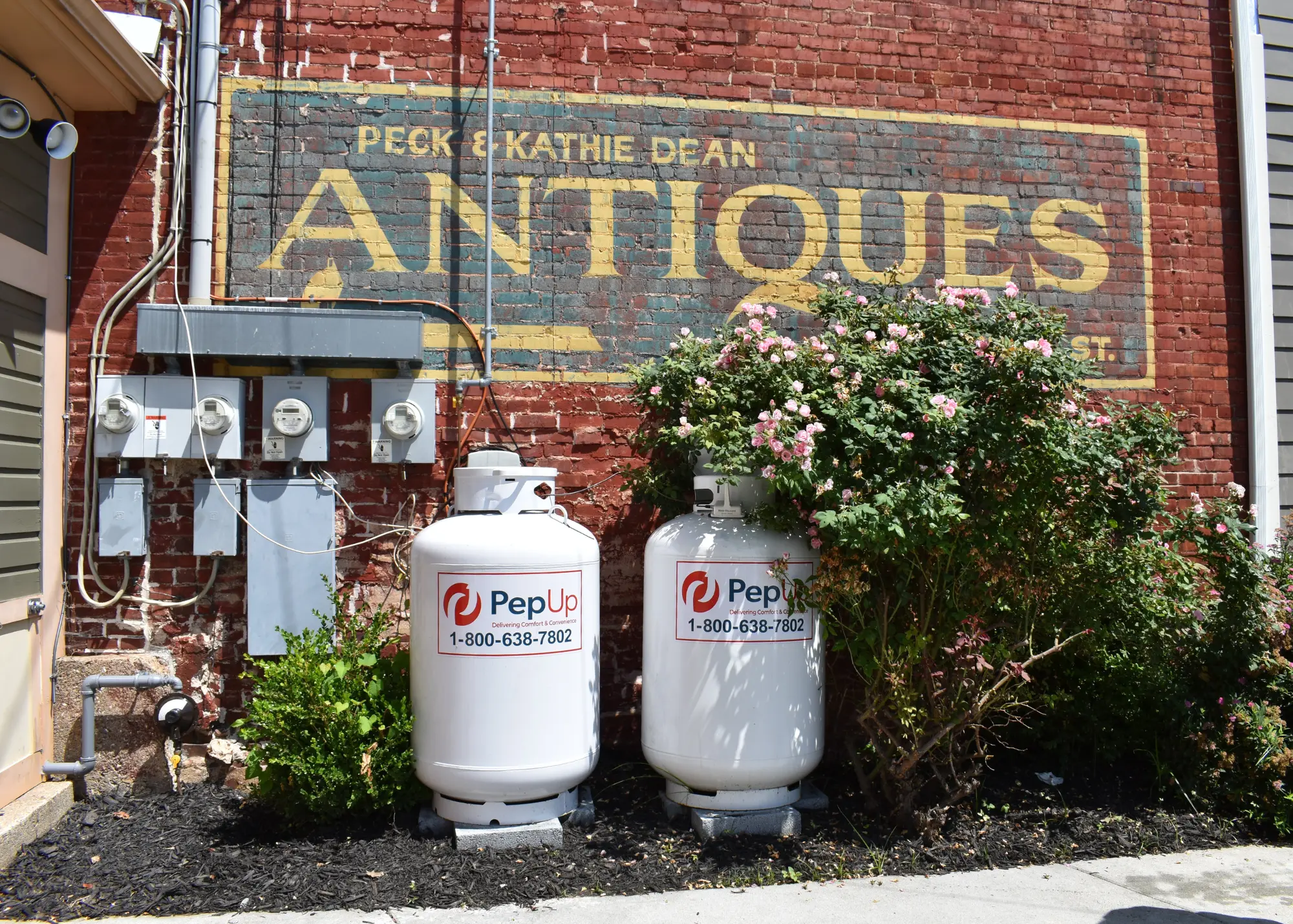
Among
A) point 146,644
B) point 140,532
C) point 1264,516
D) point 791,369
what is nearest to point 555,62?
point 791,369

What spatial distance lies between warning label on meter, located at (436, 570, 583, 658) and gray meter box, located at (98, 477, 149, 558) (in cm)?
194

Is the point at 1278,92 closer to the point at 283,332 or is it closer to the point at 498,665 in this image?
the point at 498,665

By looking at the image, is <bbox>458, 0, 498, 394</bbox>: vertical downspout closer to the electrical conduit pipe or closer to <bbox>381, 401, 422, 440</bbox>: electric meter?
<bbox>381, 401, 422, 440</bbox>: electric meter

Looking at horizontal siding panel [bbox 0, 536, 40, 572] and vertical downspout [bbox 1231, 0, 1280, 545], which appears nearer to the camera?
horizontal siding panel [bbox 0, 536, 40, 572]

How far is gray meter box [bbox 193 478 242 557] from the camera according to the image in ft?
17.3

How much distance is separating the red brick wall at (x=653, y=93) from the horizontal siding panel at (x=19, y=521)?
0.87 ft

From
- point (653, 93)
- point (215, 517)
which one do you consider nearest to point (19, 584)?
point (215, 517)

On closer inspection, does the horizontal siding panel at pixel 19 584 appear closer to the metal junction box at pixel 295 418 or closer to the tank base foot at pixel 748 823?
the metal junction box at pixel 295 418

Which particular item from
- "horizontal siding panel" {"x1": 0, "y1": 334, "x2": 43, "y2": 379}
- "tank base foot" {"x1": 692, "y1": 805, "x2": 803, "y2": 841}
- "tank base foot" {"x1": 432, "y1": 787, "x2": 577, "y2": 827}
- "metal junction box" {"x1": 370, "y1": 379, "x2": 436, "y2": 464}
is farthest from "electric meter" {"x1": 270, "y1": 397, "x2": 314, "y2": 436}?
"tank base foot" {"x1": 692, "y1": 805, "x2": 803, "y2": 841}

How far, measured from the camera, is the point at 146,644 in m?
5.34

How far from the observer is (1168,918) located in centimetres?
400

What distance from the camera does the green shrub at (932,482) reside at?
4480 millimetres

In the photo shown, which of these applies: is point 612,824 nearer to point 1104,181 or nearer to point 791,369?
point 791,369

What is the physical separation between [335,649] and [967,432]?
3.32 m
